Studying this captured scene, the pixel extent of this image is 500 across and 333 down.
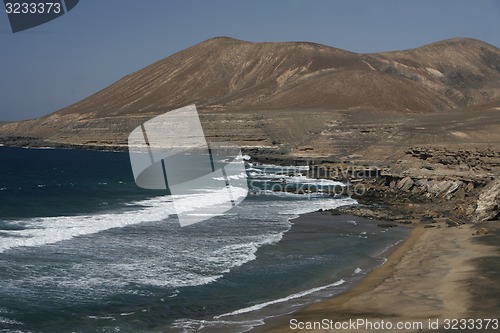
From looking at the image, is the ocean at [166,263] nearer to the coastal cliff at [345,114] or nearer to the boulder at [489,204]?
the boulder at [489,204]

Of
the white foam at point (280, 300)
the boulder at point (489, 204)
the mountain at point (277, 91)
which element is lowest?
the boulder at point (489, 204)

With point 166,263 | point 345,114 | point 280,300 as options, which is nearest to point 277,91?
point 345,114

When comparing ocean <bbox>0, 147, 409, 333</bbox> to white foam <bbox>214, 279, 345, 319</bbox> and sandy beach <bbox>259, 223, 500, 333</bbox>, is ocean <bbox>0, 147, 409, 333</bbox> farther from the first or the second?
sandy beach <bbox>259, 223, 500, 333</bbox>

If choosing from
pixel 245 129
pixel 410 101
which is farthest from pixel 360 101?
pixel 245 129

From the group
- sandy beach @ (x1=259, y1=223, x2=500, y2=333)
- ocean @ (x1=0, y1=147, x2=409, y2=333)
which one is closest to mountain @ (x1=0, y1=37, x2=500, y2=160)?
ocean @ (x1=0, y1=147, x2=409, y2=333)

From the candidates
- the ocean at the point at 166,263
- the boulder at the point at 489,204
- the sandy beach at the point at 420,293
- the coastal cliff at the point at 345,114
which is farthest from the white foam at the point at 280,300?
the coastal cliff at the point at 345,114

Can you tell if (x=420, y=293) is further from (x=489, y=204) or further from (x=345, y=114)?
(x=345, y=114)

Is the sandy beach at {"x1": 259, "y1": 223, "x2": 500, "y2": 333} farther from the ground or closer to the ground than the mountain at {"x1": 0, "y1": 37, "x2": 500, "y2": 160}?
closer to the ground
